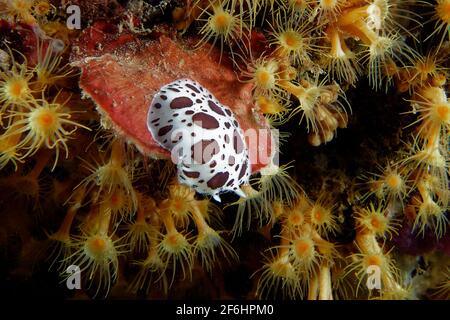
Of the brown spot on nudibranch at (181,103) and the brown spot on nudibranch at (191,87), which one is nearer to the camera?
the brown spot on nudibranch at (181,103)

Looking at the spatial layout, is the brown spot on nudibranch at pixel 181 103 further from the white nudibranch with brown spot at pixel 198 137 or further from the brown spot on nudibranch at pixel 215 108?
the brown spot on nudibranch at pixel 215 108

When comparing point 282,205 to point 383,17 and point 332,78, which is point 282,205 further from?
point 383,17

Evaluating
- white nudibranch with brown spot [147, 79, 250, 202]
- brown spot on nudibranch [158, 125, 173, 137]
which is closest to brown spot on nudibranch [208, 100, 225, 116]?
white nudibranch with brown spot [147, 79, 250, 202]

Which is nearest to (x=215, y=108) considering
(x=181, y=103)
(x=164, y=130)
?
(x=181, y=103)

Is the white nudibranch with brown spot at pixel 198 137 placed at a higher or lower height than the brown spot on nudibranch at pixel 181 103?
lower

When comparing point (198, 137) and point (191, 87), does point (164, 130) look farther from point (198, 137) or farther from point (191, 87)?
point (191, 87)

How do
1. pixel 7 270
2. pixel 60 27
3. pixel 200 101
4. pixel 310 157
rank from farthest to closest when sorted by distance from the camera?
pixel 7 270, pixel 310 157, pixel 60 27, pixel 200 101

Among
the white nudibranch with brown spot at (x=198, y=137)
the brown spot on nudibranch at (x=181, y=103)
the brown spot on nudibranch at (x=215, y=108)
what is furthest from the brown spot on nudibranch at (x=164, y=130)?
the brown spot on nudibranch at (x=215, y=108)

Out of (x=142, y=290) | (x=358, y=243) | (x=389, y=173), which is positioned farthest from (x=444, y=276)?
(x=142, y=290)

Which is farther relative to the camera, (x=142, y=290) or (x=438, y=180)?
(x=142, y=290)
